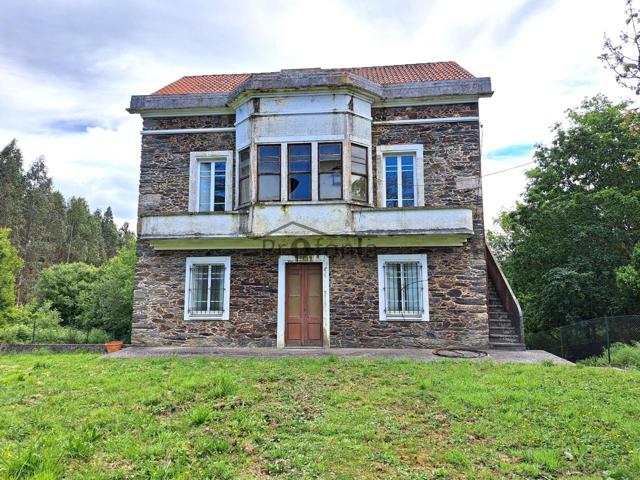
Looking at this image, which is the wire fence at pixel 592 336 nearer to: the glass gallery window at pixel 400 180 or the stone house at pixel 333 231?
the stone house at pixel 333 231

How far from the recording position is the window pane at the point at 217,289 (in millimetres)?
12890

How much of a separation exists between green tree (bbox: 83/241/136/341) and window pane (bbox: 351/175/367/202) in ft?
31.6

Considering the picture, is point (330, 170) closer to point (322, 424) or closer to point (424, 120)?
point (424, 120)

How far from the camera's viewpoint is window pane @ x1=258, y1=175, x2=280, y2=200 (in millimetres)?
12688

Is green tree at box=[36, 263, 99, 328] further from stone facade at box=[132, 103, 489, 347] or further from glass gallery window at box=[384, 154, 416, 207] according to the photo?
glass gallery window at box=[384, 154, 416, 207]

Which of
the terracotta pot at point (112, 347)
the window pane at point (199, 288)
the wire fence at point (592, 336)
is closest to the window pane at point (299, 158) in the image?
the window pane at point (199, 288)

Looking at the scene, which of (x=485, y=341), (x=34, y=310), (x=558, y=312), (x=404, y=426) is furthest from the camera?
(x=34, y=310)

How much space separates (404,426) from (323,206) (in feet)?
24.1

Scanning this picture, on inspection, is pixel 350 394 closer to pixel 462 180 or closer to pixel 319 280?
pixel 319 280

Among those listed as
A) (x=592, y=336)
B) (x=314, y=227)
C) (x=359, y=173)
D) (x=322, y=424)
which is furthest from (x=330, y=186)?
(x=592, y=336)

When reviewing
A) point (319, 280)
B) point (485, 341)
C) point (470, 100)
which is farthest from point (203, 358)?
point (470, 100)

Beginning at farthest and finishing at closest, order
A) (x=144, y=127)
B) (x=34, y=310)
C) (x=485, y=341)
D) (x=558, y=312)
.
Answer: (x=34, y=310), (x=558, y=312), (x=144, y=127), (x=485, y=341)

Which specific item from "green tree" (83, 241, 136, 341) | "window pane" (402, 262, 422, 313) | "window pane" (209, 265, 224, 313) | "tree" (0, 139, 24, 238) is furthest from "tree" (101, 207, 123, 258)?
"window pane" (402, 262, 422, 313)

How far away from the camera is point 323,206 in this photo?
12250 mm
